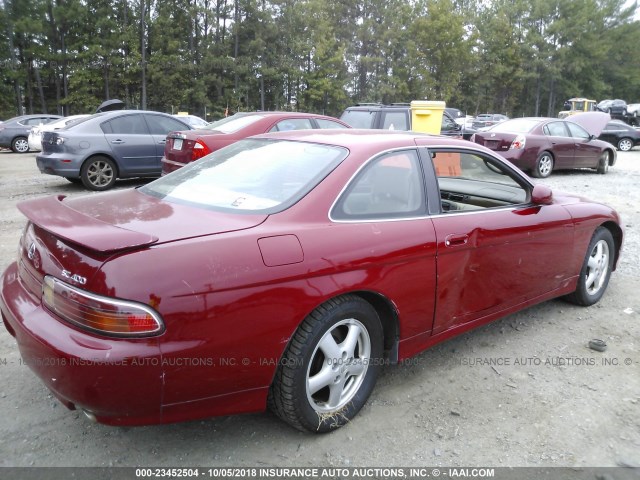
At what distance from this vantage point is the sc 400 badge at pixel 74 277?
6.73 feet

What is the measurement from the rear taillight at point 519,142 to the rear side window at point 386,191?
938 cm

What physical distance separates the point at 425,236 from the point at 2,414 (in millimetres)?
2438

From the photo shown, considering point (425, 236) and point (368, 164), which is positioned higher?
point (368, 164)

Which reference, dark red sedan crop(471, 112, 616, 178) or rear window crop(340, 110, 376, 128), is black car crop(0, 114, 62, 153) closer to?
rear window crop(340, 110, 376, 128)

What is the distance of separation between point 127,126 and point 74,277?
8.40m

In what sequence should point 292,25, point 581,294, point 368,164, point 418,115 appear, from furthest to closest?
point 292,25 → point 418,115 → point 581,294 → point 368,164

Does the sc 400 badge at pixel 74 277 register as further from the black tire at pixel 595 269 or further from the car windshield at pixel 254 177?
the black tire at pixel 595 269

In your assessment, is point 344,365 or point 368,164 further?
point 368,164

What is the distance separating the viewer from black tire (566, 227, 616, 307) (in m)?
4.26

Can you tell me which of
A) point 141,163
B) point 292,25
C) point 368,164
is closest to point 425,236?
point 368,164

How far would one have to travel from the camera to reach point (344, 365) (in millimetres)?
2637

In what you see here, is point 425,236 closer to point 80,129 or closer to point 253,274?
point 253,274

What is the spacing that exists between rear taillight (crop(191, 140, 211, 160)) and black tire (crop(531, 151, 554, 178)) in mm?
7647

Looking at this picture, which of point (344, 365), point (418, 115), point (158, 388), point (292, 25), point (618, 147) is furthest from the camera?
point (292, 25)
